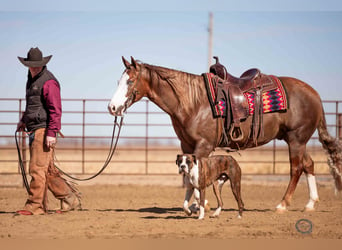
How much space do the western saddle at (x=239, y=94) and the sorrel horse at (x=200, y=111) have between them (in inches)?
4.7

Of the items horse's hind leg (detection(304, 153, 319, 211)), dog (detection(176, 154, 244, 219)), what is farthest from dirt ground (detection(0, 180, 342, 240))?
dog (detection(176, 154, 244, 219))

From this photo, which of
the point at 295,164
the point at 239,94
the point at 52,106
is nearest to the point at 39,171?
the point at 52,106

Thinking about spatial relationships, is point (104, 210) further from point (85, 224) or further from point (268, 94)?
point (268, 94)

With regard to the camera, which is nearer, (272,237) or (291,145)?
(272,237)

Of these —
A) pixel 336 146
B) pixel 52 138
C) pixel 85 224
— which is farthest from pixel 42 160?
pixel 336 146

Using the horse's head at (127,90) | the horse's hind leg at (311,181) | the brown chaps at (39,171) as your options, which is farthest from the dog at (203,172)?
the brown chaps at (39,171)

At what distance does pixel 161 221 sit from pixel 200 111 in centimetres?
172

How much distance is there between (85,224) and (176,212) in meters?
1.83

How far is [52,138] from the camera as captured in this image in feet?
21.5

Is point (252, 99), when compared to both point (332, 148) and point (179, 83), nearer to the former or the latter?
point (179, 83)

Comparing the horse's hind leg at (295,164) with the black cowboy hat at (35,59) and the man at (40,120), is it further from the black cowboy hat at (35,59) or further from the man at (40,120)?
the black cowboy hat at (35,59)

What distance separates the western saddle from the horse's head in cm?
117

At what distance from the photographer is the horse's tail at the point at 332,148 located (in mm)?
8055

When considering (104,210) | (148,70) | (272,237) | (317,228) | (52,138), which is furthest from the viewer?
(104,210)
